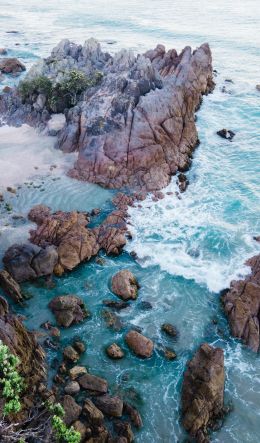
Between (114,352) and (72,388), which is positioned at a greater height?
(114,352)

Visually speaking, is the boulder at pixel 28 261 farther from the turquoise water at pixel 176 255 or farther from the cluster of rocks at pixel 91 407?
the cluster of rocks at pixel 91 407

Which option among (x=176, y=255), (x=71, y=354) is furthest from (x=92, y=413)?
(x=176, y=255)

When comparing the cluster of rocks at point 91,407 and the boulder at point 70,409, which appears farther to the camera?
the boulder at point 70,409

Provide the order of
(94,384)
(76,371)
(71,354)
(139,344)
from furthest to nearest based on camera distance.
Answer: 1. (139,344)
2. (71,354)
3. (76,371)
4. (94,384)

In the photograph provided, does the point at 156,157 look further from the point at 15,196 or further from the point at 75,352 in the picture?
the point at 75,352

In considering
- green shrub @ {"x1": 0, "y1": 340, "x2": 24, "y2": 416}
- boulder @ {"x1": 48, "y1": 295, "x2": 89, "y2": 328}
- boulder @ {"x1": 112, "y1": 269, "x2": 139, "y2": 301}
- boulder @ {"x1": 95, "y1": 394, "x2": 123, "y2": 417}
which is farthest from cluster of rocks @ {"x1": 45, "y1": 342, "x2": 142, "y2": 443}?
boulder @ {"x1": 112, "y1": 269, "x2": 139, "y2": 301}

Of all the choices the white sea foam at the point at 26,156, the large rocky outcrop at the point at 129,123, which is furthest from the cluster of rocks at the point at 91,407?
the white sea foam at the point at 26,156

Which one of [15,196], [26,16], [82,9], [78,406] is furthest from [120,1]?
[78,406]

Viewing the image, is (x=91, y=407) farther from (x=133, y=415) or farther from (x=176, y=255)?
(x=176, y=255)
